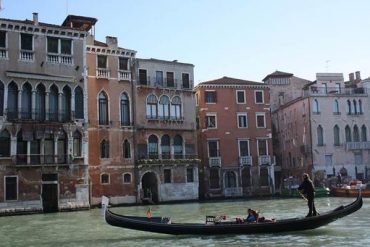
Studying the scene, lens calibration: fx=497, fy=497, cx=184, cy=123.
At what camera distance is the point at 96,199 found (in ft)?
86.2

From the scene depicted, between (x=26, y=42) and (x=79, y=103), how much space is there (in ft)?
12.9

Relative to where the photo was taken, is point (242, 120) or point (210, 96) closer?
point (210, 96)

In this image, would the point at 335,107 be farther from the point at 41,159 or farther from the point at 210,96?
the point at 41,159

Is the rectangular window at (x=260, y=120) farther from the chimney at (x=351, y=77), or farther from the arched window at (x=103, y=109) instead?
the arched window at (x=103, y=109)

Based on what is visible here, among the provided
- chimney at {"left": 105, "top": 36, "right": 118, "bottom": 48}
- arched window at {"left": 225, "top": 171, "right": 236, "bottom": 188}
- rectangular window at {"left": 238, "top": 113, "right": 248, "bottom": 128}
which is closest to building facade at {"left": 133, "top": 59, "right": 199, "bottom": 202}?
chimney at {"left": 105, "top": 36, "right": 118, "bottom": 48}

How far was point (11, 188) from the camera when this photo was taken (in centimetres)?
2295

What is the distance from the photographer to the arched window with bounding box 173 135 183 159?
29594 mm

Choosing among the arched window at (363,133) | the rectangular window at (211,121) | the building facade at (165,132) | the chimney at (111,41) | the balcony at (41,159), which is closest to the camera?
the balcony at (41,159)

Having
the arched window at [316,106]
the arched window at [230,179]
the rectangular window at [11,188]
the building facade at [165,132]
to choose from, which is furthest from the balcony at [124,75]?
the arched window at [316,106]

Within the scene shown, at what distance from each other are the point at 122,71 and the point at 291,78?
1714 cm

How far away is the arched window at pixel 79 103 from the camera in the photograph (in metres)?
25.3

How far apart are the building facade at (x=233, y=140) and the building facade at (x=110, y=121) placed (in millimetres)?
6251

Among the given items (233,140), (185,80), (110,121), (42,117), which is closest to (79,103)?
(42,117)

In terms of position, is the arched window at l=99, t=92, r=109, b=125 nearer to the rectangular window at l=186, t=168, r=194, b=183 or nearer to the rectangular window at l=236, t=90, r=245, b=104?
the rectangular window at l=186, t=168, r=194, b=183
